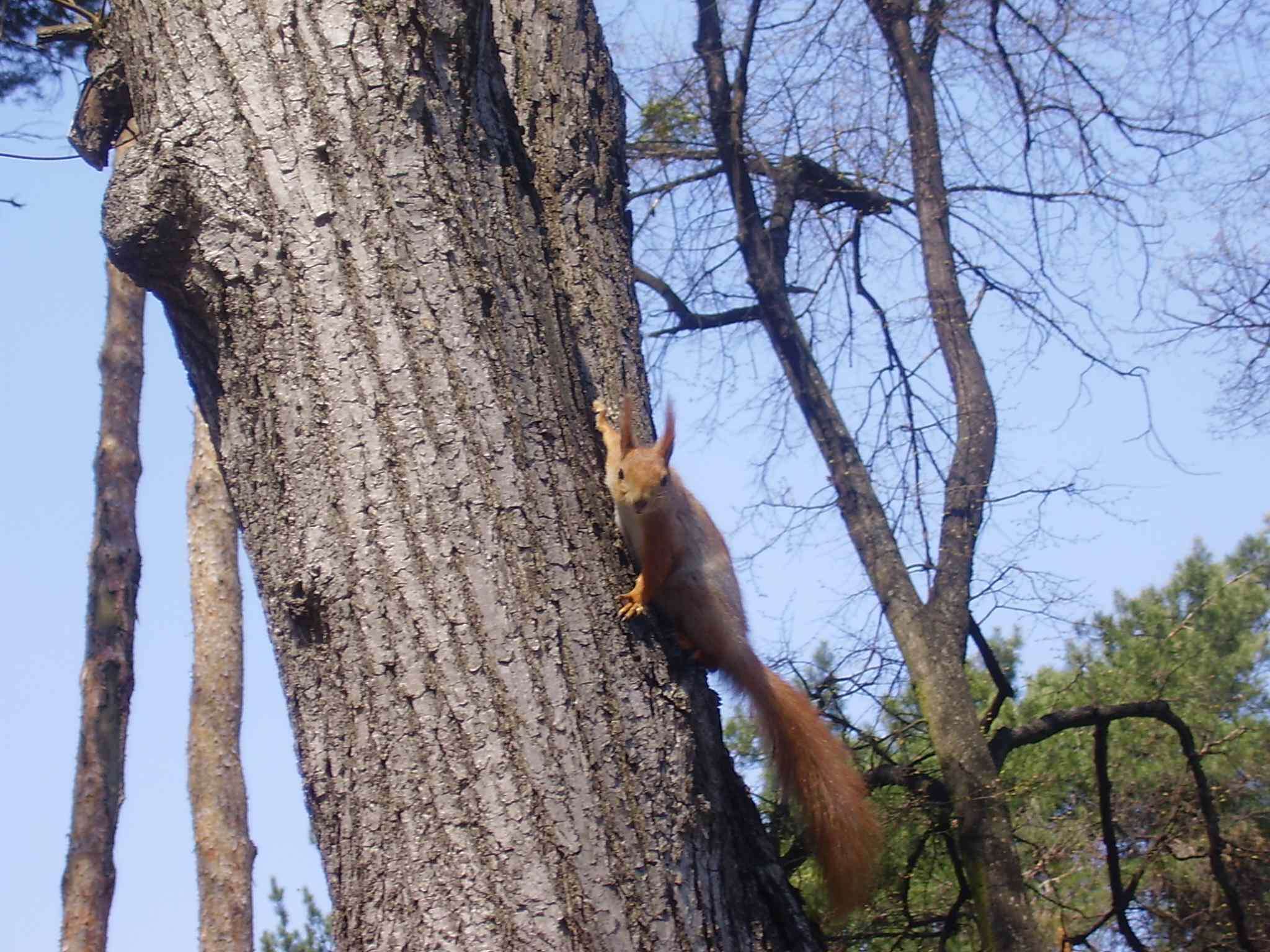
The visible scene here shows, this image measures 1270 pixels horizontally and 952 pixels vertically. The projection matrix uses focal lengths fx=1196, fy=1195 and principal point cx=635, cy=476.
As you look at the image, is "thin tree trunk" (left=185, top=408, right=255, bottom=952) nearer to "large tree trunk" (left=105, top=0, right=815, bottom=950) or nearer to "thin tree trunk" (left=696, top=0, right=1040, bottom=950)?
"thin tree trunk" (left=696, top=0, right=1040, bottom=950)

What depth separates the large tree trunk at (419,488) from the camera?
1.47 metres

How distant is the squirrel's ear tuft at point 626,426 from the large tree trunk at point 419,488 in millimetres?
406

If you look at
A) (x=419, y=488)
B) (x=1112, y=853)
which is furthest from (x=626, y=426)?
(x=1112, y=853)

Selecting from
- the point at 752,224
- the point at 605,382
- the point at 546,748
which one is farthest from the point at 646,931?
the point at 752,224

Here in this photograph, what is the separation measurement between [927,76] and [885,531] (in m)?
2.70

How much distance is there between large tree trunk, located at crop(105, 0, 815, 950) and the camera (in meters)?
1.47

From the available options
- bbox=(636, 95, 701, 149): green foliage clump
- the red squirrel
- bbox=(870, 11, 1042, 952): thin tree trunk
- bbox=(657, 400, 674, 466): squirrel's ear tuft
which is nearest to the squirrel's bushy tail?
the red squirrel

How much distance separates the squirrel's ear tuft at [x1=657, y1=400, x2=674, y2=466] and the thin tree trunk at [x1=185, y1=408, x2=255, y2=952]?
5176 mm

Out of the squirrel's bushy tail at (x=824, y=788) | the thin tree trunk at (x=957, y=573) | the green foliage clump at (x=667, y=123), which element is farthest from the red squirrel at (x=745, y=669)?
the green foliage clump at (x=667, y=123)

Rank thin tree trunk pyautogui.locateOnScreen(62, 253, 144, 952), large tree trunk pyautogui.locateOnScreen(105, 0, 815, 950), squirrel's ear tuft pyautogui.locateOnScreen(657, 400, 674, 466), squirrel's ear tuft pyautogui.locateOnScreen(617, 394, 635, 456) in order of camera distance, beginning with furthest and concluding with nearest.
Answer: thin tree trunk pyautogui.locateOnScreen(62, 253, 144, 952) < squirrel's ear tuft pyautogui.locateOnScreen(657, 400, 674, 466) < squirrel's ear tuft pyautogui.locateOnScreen(617, 394, 635, 456) < large tree trunk pyautogui.locateOnScreen(105, 0, 815, 950)

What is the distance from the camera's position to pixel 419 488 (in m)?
1.58

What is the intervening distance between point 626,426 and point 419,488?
88 cm

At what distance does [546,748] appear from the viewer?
1486 mm

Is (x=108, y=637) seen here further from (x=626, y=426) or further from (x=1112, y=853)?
→ (x=626, y=426)
